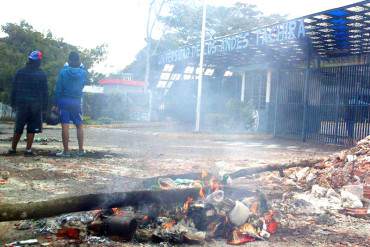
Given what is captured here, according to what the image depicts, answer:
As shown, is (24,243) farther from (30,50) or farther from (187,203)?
(30,50)

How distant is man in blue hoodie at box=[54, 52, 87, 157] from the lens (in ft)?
21.9

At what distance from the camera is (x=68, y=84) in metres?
6.70

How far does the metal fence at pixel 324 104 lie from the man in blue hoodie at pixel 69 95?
854 cm

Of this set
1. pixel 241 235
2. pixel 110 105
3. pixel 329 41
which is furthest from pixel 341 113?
pixel 110 105

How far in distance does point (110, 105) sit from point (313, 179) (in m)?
17.5

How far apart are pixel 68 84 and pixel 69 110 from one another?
1.45 feet

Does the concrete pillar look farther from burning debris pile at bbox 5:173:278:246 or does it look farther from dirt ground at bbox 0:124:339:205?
burning debris pile at bbox 5:173:278:246

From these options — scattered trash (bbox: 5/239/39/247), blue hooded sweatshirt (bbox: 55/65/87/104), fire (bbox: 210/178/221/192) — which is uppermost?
blue hooded sweatshirt (bbox: 55/65/87/104)

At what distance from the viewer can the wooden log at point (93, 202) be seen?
276 centimetres

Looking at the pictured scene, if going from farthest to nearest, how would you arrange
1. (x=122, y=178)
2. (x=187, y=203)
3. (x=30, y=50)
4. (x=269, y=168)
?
(x=30, y=50) → (x=269, y=168) → (x=122, y=178) → (x=187, y=203)

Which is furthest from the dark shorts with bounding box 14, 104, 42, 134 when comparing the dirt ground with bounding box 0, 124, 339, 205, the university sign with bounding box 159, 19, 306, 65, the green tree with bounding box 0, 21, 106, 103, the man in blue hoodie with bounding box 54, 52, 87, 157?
the green tree with bounding box 0, 21, 106, 103

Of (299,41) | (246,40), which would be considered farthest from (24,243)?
(246,40)

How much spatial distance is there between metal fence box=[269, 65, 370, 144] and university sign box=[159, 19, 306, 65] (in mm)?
1908

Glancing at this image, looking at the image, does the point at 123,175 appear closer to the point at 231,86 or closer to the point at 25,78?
the point at 25,78
